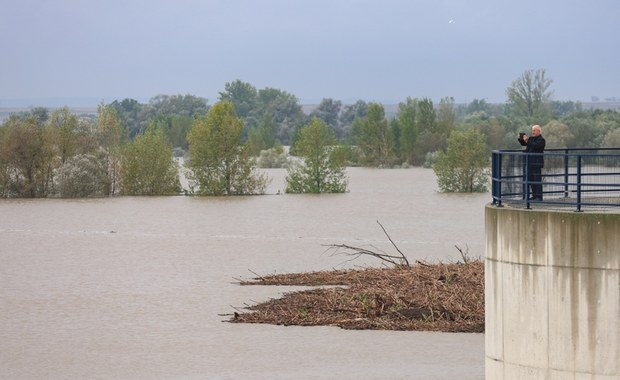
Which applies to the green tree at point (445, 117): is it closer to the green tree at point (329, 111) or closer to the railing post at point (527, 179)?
the green tree at point (329, 111)

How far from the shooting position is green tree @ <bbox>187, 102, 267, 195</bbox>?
7175cm

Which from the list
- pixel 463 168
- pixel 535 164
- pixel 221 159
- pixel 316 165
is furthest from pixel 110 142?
pixel 535 164

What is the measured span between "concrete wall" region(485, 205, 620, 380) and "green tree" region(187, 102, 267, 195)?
56.2m

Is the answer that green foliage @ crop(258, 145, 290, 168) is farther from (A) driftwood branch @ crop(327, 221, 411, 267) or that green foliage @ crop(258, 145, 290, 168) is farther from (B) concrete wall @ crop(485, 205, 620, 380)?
(B) concrete wall @ crop(485, 205, 620, 380)

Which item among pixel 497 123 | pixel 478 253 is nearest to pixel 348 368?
pixel 478 253

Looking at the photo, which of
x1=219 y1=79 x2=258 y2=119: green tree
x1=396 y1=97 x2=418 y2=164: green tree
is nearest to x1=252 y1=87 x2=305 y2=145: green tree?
x1=219 y1=79 x2=258 y2=119: green tree

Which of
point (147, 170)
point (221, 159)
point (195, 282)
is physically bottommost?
point (195, 282)

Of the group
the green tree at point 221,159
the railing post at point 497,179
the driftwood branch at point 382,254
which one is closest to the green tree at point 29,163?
the green tree at point 221,159

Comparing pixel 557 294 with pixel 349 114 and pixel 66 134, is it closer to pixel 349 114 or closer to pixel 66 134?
pixel 66 134

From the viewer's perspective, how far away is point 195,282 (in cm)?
3347

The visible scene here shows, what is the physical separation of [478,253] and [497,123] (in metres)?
73.1

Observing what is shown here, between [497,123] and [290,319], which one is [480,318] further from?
[497,123]

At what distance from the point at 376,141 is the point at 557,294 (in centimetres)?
9511

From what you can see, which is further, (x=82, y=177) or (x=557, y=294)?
(x=82, y=177)
